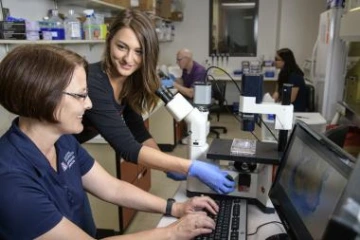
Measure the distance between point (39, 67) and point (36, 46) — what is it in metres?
0.09

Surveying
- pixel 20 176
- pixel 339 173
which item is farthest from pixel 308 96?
pixel 20 176

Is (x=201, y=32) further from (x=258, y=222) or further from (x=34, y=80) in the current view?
(x=34, y=80)

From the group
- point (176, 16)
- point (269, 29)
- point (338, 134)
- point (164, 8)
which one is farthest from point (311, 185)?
point (269, 29)

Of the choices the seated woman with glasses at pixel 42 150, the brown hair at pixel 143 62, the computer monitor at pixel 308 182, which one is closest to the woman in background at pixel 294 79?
the brown hair at pixel 143 62

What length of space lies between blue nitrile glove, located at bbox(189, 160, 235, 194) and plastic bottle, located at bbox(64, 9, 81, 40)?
4.83ft

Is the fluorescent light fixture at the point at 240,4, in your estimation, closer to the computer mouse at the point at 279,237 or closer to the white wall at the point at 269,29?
the white wall at the point at 269,29

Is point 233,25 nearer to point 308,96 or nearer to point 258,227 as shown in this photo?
point 308,96

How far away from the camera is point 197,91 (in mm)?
1262

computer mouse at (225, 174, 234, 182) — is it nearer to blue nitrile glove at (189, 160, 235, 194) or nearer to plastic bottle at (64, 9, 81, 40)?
blue nitrile glove at (189, 160, 235, 194)

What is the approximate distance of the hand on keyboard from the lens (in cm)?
95

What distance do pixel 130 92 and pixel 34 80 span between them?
2.39 feet

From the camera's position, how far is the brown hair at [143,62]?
4.50 feet

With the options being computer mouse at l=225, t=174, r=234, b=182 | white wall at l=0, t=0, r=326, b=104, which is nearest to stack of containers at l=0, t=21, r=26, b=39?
computer mouse at l=225, t=174, r=234, b=182

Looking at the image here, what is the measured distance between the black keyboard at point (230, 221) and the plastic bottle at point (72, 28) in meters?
1.63
